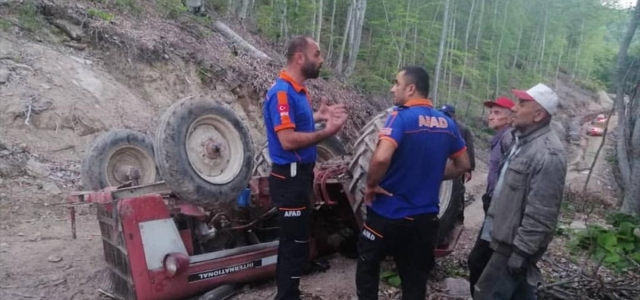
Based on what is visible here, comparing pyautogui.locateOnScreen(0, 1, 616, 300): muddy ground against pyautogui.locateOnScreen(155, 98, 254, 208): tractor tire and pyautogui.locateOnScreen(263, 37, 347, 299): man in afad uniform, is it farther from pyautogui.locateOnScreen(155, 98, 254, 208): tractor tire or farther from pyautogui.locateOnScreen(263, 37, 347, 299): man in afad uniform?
pyautogui.locateOnScreen(155, 98, 254, 208): tractor tire

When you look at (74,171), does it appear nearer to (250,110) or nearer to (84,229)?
(84,229)

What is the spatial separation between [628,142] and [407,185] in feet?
14.6

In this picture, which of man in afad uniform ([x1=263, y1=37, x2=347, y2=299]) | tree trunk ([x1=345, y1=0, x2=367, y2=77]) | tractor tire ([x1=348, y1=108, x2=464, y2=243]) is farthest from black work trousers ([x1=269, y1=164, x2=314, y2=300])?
tree trunk ([x1=345, y1=0, x2=367, y2=77])

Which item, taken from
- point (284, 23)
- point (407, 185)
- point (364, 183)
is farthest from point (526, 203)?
point (284, 23)

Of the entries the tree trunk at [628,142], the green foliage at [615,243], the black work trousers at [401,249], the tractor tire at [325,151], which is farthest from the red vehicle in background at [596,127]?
the black work trousers at [401,249]

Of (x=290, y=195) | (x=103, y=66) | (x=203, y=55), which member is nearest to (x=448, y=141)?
(x=290, y=195)

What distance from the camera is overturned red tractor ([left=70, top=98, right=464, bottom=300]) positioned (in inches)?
155

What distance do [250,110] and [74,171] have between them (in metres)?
4.02

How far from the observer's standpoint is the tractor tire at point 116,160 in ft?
16.9

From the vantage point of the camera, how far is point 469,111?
28.9m

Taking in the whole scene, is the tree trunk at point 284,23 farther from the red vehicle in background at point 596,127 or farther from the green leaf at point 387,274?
the red vehicle in background at point 596,127

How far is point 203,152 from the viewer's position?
13.8 feet

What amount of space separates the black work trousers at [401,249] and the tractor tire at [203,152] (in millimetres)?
1142

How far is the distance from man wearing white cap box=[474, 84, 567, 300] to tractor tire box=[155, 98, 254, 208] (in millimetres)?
1877
